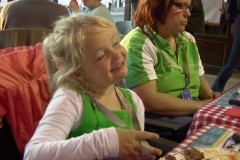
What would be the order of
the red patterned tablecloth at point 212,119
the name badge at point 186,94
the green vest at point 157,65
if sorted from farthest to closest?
the name badge at point 186,94 < the green vest at point 157,65 < the red patterned tablecloth at point 212,119

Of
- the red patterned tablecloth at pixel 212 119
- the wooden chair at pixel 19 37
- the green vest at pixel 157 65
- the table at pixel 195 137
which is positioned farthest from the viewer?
the green vest at pixel 157 65

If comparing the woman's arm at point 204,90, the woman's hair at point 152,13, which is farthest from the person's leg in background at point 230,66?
the woman's hair at point 152,13

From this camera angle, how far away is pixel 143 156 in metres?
0.98

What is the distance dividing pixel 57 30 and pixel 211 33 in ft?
14.9

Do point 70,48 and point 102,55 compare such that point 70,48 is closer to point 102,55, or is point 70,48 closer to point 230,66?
point 102,55

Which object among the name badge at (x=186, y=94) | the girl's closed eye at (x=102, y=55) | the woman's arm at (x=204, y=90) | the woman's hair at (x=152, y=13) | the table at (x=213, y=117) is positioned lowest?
the woman's arm at (x=204, y=90)

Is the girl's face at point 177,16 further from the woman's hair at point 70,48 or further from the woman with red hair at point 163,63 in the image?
the woman's hair at point 70,48

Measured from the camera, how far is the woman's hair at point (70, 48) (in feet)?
3.64

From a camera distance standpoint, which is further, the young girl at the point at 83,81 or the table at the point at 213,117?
the table at the point at 213,117

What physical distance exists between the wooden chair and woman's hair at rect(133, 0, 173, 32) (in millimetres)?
553

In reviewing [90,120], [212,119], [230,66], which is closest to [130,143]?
[90,120]

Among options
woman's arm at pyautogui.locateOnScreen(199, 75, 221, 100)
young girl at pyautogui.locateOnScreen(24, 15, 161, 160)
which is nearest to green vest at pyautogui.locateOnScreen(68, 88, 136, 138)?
young girl at pyautogui.locateOnScreen(24, 15, 161, 160)

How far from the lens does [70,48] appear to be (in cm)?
110

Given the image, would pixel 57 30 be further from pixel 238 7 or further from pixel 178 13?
pixel 238 7
